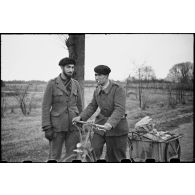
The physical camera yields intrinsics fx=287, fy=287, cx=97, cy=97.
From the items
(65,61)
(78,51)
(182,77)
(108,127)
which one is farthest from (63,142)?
(182,77)

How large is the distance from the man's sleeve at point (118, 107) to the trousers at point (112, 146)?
0.36 m

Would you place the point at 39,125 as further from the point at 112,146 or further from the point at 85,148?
the point at 112,146

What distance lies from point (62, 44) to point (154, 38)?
1607mm

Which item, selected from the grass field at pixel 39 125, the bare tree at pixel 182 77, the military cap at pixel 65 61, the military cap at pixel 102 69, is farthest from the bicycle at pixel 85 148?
the bare tree at pixel 182 77

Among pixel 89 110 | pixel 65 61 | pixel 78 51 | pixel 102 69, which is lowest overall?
pixel 89 110

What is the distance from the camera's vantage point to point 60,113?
4820mm

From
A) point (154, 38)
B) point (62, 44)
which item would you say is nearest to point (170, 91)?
point (154, 38)

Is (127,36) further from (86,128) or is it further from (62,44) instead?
(86,128)

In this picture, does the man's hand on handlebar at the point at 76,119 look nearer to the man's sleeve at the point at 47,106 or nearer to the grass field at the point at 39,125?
the grass field at the point at 39,125

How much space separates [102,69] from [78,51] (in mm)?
584

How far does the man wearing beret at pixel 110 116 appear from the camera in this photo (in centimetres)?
471

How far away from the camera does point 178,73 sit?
507 centimetres

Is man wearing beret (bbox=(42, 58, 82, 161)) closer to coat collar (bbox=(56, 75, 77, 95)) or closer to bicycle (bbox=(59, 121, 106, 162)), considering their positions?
coat collar (bbox=(56, 75, 77, 95))

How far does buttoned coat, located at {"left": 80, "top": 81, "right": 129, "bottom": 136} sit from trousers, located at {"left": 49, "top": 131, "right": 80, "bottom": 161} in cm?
37
